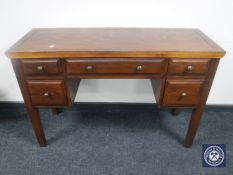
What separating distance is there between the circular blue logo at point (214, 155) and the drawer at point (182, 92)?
1.39 ft

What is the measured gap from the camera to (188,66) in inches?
39.4

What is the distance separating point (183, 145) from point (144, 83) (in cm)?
55

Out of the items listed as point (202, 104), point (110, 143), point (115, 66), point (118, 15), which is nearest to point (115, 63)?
point (115, 66)

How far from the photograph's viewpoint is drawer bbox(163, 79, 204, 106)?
106cm

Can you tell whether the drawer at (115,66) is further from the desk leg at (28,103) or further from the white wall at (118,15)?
the white wall at (118,15)

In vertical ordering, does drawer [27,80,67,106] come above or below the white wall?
below

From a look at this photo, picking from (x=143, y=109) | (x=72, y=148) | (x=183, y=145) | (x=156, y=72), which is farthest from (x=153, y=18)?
(x=72, y=148)

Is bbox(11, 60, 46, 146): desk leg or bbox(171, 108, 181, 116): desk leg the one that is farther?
bbox(171, 108, 181, 116): desk leg

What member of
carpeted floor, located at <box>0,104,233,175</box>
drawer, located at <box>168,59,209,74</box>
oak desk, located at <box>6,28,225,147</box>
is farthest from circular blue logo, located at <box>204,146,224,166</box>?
drawer, located at <box>168,59,209,74</box>

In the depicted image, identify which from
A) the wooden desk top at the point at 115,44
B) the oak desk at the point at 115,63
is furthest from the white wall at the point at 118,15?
the oak desk at the point at 115,63

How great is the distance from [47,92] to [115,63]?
0.42 metres

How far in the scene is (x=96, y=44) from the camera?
1.05 m

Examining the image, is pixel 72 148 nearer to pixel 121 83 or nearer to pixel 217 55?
pixel 121 83

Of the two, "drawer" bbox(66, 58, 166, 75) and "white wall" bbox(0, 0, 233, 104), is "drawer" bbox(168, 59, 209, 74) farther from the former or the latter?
"white wall" bbox(0, 0, 233, 104)
